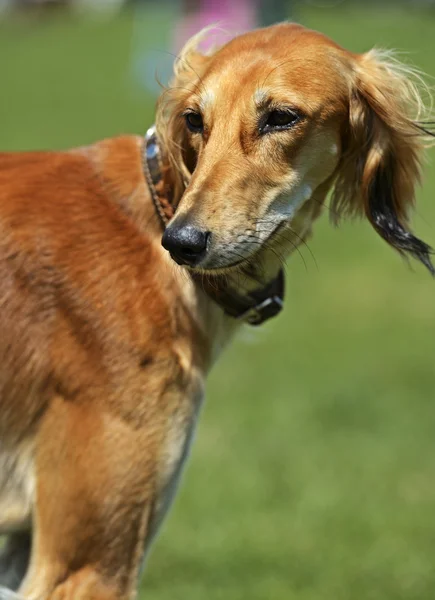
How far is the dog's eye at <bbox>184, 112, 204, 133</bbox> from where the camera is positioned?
129 inches

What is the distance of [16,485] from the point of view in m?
3.18

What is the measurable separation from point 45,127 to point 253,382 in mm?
10096

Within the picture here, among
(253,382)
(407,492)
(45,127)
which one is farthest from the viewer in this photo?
(45,127)

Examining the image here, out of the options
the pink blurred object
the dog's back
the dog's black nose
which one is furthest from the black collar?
the pink blurred object

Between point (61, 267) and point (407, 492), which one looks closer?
point (61, 267)

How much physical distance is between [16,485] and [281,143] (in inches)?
49.4

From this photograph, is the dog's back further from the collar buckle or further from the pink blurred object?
the pink blurred object

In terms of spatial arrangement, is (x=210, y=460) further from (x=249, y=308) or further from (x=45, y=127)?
(x=45, y=127)

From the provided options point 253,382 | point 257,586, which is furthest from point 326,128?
point 253,382

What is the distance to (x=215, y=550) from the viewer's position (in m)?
4.85

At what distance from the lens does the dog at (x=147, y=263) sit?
309 centimetres

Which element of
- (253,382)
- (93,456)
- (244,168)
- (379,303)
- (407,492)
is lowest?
(379,303)

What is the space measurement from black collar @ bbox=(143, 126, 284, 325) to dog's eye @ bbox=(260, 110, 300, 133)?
1.25 feet

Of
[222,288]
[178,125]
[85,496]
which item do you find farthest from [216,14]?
[85,496]
